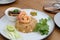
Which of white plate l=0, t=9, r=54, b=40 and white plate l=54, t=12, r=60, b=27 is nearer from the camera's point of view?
white plate l=0, t=9, r=54, b=40

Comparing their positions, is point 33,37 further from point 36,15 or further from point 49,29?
point 36,15

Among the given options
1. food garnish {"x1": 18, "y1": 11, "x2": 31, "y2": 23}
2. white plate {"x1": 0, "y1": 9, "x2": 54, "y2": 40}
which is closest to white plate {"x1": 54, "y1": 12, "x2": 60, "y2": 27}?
white plate {"x1": 0, "y1": 9, "x2": 54, "y2": 40}

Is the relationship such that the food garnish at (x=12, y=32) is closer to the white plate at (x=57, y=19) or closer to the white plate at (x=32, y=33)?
the white plate at (x=32, y=33)

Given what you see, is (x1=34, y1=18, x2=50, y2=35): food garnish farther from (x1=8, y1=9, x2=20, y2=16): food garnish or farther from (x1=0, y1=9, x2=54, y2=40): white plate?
(x1=8, y1=9, x2=20, y2=16): food garnish

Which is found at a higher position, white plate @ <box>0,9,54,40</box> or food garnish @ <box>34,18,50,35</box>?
food garnish @ <box>34,18,50,35</box>

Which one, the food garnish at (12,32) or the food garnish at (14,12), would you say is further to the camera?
the food garnish at (14,12)

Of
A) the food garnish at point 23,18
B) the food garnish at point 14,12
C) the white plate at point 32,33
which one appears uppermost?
the food garnish at point 23,18

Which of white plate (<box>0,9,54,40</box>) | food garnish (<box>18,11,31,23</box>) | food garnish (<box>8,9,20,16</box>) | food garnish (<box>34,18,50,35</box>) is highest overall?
food garnish (<box>18,11,31,23</box>)

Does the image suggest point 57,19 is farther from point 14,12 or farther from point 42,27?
point 14,12

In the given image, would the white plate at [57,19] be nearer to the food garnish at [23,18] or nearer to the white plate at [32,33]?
the white plate at [32,33]

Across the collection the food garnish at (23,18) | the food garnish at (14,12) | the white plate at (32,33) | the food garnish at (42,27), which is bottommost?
the white plate at (32,33)

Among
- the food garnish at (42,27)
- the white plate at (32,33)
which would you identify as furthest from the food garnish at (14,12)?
the food garnish at (42,27)

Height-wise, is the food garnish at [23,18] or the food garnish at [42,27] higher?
the food garnish at [23,18]
